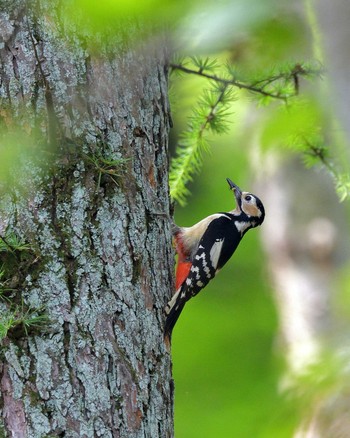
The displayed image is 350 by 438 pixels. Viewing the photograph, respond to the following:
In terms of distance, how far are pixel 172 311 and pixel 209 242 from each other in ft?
3.71

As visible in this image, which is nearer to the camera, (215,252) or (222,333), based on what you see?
(215,252)

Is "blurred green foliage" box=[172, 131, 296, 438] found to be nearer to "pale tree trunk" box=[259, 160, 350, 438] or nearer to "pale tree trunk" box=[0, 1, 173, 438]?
"pale tree trunk" box=[259, 160, 350, 438]

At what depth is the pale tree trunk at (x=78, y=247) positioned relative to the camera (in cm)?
209

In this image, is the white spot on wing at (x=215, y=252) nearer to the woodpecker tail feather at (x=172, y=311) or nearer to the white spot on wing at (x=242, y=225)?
the white spot on wing at (x=242, y=225)

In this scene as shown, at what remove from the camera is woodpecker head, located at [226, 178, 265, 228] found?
394 centimetres

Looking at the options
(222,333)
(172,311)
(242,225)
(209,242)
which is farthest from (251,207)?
(222,333)

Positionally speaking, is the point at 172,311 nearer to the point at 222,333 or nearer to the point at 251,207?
the point at 251,207

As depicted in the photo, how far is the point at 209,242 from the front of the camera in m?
3.63

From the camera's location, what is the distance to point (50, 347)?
2.11 m

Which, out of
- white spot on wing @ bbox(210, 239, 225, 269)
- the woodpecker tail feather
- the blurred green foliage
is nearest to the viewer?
the woodpecker tail feather

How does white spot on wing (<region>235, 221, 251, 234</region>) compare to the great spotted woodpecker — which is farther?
white spot on wing (<region>235, 221, 251, 234</region>)

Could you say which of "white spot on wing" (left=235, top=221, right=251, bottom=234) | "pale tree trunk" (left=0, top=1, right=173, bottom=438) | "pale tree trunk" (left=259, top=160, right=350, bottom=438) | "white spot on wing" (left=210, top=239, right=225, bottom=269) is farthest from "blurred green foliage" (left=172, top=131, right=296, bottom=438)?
"pale tree trunk" (left=0, top=1, right=173, bottom=438)

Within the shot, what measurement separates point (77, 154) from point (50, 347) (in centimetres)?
59

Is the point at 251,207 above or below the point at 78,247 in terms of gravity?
above
